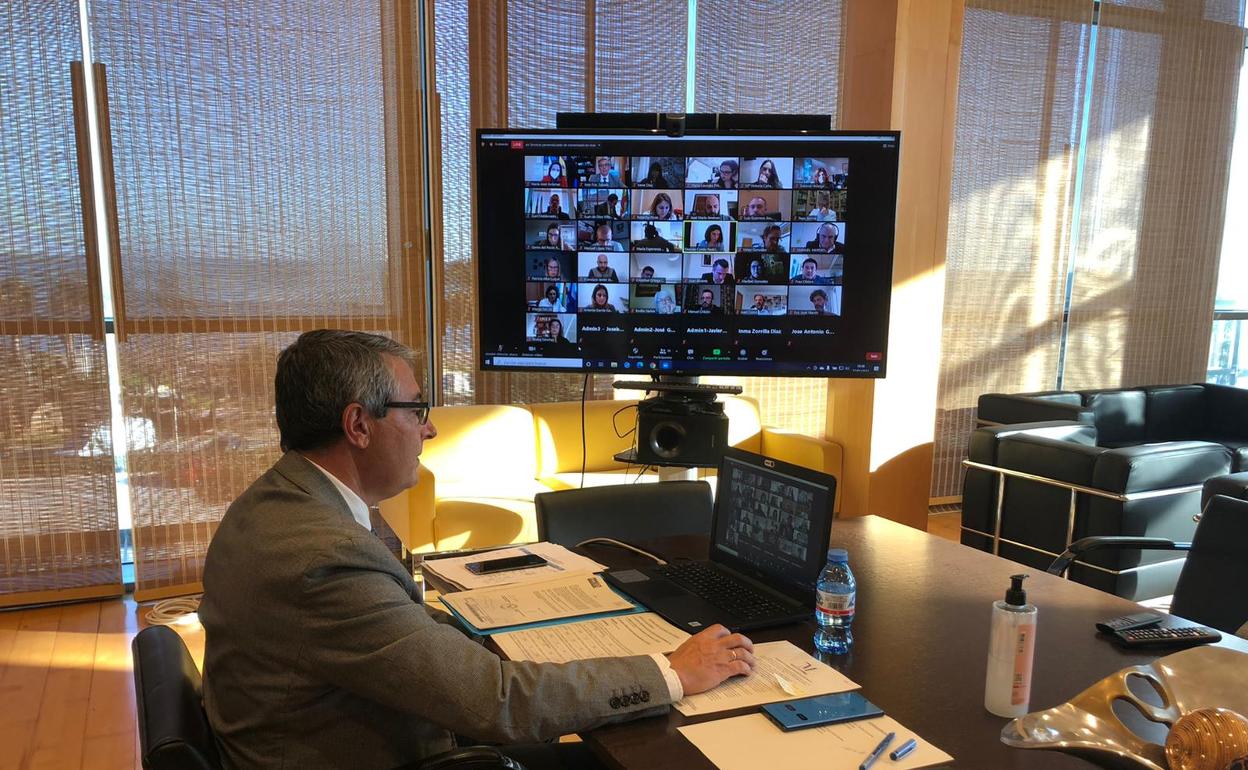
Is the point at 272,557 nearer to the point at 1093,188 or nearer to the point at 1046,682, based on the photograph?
the point at 1046,682

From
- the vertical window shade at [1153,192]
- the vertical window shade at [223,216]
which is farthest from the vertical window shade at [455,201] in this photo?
the vertical window shade at [1153,192]

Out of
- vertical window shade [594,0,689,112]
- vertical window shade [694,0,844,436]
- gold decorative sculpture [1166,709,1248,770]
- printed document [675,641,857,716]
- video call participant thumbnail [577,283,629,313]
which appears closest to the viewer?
gold decorative sculpture [1166,709,1248,770]

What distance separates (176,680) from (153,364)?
10.8 feet

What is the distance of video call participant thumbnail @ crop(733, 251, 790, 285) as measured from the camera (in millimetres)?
2805

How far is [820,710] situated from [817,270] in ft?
5.66

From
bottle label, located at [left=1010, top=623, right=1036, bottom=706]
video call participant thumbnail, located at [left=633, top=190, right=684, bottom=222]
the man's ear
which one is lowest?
bottle label, located at [left=1010, top=623, right=1036, bottom=706]

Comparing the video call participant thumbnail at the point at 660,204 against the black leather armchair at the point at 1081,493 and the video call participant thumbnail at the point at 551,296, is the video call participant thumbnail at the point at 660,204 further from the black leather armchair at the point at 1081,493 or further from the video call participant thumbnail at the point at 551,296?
the black leather armchair at the point at 1081,493

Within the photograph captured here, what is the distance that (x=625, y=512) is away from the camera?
2541mm

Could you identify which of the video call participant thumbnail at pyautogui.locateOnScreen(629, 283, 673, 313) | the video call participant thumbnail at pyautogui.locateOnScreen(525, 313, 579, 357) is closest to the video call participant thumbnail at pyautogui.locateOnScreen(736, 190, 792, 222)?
the video call participant thumbnail at pyautogui.locateOnScreen(629, 283, 673, 313)

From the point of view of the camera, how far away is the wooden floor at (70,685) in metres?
2.88

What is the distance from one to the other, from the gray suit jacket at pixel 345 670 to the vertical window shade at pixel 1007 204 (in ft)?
17.8

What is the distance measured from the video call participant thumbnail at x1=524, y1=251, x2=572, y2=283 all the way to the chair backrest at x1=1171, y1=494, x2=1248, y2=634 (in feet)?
6.30

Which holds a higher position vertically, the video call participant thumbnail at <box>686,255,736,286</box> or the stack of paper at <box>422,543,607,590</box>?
the video call participant thumbnail at <box>686,255,736,286</box>

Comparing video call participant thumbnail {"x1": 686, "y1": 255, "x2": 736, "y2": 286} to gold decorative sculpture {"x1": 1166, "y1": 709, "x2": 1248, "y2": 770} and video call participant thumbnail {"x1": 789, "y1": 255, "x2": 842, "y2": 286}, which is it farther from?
gold decorative sculpture {"x1": 1166, "y1": 709, "x2": 1248, "y2": 770}
